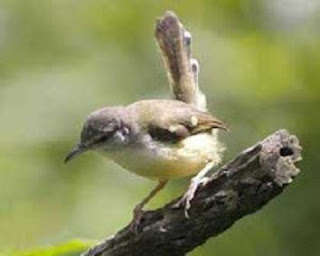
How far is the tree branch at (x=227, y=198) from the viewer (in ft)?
11.2

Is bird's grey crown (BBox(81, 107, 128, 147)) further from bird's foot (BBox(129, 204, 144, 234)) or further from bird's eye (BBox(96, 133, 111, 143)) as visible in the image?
bird's foot (BBox(129, 204, 144, 234))

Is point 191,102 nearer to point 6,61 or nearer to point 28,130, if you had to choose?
point 28,130

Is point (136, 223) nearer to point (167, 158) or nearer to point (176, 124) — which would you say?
point (167, 158)

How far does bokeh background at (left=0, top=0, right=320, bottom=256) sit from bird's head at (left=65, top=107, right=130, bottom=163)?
30.8 inches

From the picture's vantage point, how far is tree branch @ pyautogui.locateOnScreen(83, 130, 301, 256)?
340 centimetres

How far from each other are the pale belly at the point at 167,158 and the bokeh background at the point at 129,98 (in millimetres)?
883

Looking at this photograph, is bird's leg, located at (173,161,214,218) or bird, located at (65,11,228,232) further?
bird, located at (65,11,228,232)

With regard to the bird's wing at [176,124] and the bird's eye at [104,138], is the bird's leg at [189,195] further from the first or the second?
the bird's eye at [104,138]

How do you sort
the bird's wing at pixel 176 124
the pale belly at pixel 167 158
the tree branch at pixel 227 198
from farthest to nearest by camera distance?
1. the bird's wing at pixel 176 124
2. the pale belly at pixel 167 158
3. the tree branch at pixel 227 198

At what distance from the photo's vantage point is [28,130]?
5742 mm

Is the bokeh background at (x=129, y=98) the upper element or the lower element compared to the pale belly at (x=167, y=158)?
upper

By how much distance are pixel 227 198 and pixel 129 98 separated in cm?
260

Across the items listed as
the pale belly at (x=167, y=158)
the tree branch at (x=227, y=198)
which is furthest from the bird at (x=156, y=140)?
the tree branch at (x=227, y=198)

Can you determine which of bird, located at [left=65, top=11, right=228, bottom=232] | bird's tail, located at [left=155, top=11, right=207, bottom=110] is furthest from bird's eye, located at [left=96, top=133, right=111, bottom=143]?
bird's tail, located at [left=155, top=11, right=207, bottom=110]
